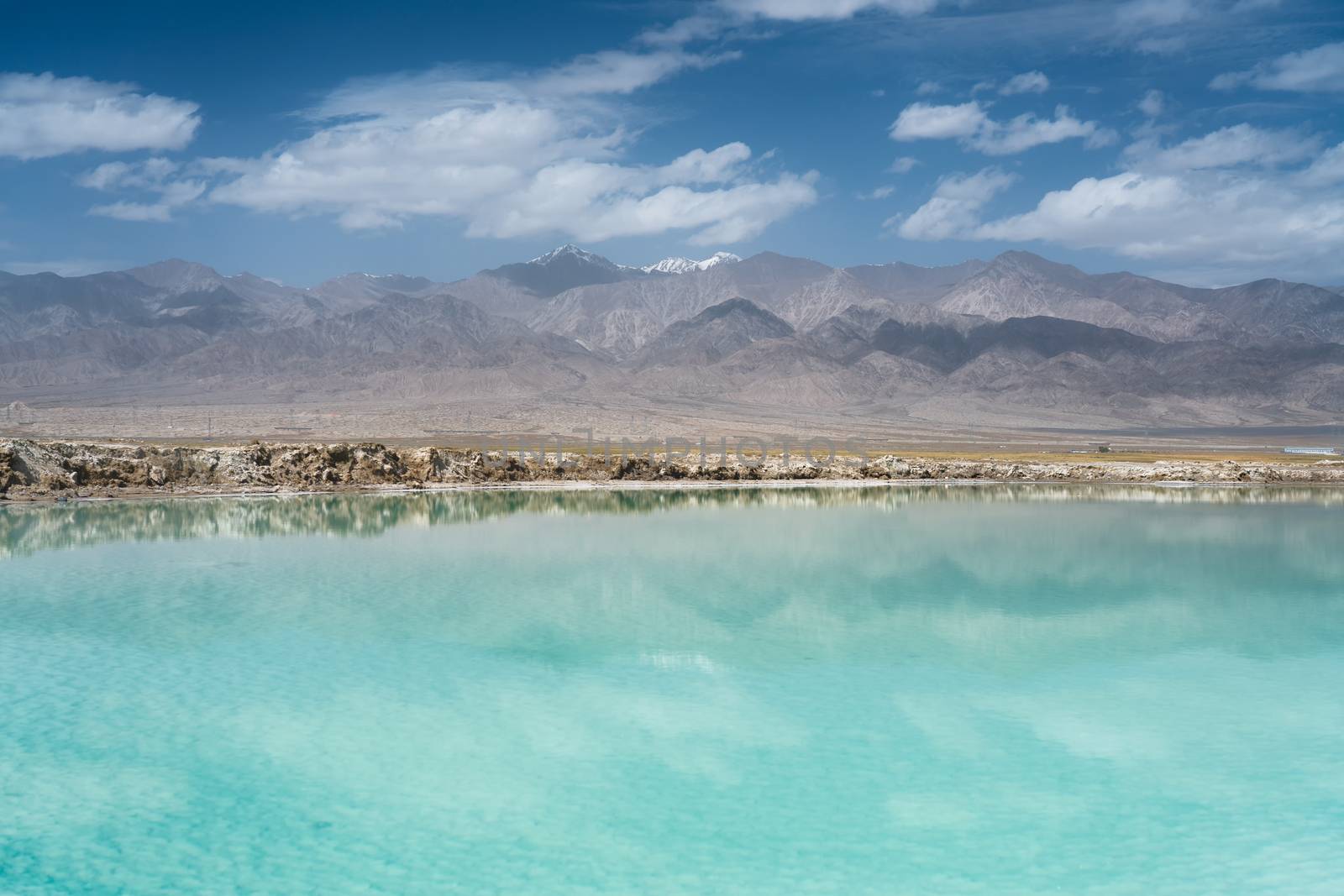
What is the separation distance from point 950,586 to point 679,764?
9.82 m

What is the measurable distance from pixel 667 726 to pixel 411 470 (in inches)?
1216

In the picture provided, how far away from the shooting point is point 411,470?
39.3 meters

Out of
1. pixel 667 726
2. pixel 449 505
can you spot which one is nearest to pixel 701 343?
pixel 449 505

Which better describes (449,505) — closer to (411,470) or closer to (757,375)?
(411,470)

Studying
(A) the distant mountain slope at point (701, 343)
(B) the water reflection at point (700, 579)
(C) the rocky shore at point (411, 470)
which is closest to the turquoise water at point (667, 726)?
(B) the water reflection at point (700, 579)

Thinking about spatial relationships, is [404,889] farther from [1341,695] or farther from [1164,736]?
[1341,695]

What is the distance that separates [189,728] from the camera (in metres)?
9.87

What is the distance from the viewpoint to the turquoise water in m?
7.34

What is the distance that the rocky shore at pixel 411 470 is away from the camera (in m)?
33.5

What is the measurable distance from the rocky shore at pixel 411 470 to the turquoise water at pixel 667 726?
14576 millimetres

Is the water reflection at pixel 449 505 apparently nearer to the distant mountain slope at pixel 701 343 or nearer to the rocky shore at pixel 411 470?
the rocky shore at pixel 411 470

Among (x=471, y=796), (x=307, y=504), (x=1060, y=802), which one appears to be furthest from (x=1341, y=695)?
(x=307, y=504)

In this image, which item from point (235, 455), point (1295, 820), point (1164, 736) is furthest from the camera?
point (235, 455)

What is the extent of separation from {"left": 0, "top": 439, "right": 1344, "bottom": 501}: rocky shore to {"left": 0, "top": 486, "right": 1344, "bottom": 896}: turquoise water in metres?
14.6
